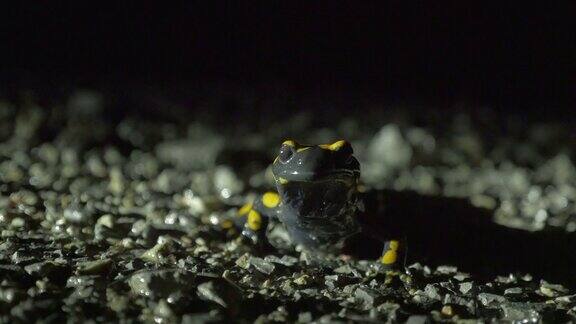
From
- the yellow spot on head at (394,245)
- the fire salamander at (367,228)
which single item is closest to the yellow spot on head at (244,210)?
the fire salamander at (367,228)

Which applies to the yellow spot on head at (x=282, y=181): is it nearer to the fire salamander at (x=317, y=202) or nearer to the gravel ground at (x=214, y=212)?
the fire salamander at (x=317, y=202)

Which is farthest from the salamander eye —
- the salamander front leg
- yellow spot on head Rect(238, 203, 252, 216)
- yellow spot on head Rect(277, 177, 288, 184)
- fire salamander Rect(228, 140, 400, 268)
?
yellow spot on head Rect(238, 203, 252, 216)

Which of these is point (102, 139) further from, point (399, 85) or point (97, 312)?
point (399, 85)

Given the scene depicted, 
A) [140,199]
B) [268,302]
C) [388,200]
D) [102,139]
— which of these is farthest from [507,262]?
[102,139]

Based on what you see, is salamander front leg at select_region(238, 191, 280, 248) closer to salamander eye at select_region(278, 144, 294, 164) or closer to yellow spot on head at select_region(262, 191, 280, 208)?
yellow spot on head at select_region(262, 191, 280, 208)

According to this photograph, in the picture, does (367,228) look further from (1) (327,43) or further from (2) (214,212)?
(1) (327,43)

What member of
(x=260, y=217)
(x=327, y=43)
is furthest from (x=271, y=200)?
(x=327, y=43)
